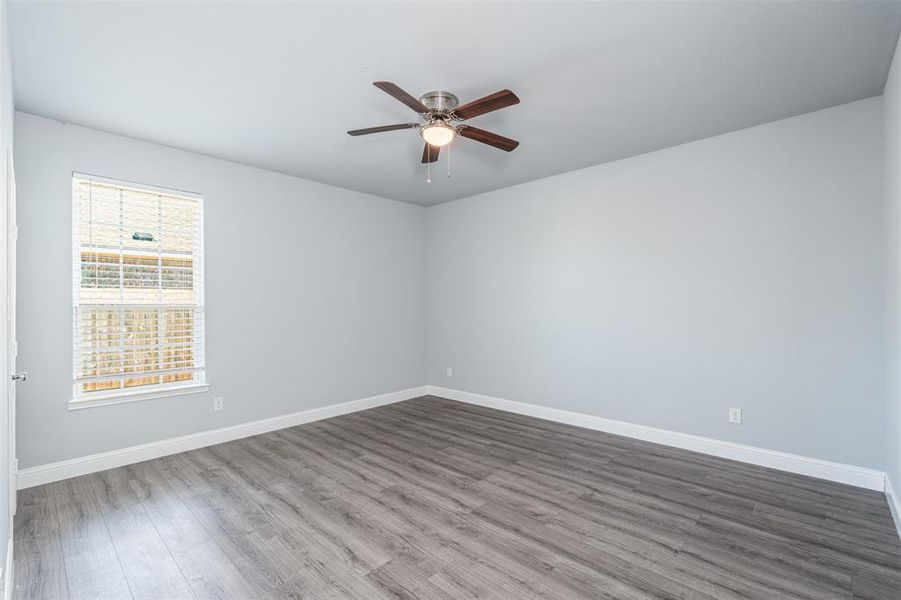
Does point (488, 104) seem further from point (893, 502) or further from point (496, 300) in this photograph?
point (893, 502)

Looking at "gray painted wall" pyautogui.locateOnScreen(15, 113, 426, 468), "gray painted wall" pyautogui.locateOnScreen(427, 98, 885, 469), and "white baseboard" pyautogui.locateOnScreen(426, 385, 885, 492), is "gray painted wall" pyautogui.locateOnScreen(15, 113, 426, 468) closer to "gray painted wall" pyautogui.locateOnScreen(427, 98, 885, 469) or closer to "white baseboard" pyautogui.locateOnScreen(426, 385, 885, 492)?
"gray painted wall" pyautogui.locateOnScreen(427, 98, 885, 469)

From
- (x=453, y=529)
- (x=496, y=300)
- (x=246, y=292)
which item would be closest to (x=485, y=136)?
(x=453, y=529)

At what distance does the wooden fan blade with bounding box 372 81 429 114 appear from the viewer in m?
2.24

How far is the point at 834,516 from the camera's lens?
2.64 metres

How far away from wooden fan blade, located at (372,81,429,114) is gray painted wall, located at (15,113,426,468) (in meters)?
2.59

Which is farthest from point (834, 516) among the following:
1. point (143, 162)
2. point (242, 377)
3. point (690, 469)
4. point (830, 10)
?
point (143, 162)

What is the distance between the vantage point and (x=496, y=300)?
213 inches

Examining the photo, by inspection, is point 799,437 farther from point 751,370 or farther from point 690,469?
point 690,469

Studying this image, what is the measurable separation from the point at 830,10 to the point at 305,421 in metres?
5.23

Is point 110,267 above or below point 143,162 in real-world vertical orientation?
below

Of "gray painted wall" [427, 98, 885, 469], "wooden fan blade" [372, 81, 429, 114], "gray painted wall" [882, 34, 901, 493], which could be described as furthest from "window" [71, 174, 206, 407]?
"gray painted wall" [882, 34, 901, 493]

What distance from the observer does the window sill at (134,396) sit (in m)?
3.34

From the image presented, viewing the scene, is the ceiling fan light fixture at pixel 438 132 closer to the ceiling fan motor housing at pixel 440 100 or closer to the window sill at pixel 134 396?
the ceiling fan motor housing at pixel 440 100

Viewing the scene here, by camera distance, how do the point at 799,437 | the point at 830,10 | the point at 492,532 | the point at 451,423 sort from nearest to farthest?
the point at 830,10 < the point at 492,532 < the point at 799,437 < the point at 451,423
